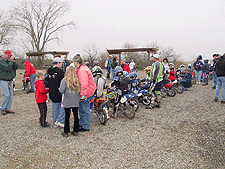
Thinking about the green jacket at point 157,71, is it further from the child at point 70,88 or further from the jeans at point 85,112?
the child at point 70,88

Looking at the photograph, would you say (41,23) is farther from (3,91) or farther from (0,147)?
(0,147)

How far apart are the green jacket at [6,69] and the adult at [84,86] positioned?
2828 mm

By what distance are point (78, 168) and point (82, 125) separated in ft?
5.29

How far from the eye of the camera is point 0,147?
357 cm

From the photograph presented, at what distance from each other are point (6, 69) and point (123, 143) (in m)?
4.38

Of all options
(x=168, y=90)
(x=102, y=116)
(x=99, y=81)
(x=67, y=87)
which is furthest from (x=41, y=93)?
(x=168, y=90)

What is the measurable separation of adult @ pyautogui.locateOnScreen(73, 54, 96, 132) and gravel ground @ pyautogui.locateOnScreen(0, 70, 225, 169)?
0.39 metres

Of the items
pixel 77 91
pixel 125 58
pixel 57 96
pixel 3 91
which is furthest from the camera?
pixel 125 58

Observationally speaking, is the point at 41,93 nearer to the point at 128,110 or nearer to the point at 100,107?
the point at 100,107

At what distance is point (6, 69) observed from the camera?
5.25 meters

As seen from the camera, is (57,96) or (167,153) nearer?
(167,153)

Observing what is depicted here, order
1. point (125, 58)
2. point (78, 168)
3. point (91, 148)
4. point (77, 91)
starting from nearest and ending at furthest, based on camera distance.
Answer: point (78, 168) < point (91, 148) < point (77, 91) < point (125, 58)

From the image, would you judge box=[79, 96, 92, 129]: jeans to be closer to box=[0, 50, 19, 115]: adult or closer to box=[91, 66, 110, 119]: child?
box=[91, 66, 110, 119]: child

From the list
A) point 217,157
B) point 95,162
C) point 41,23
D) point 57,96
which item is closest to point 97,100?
point 57,96
